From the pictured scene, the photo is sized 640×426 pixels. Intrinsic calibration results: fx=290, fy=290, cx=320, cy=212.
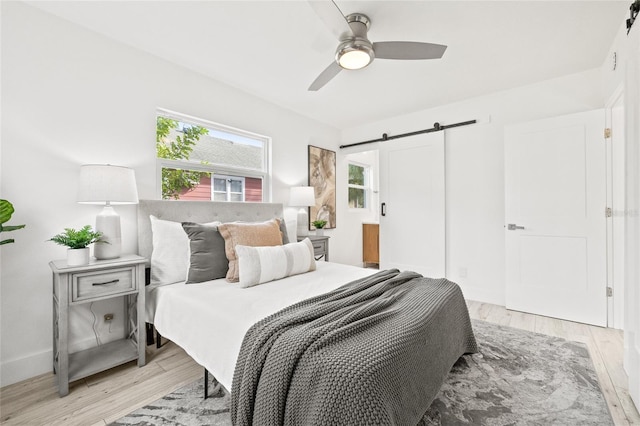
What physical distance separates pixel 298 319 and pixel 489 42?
8.71 ft

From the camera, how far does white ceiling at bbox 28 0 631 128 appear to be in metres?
2.00

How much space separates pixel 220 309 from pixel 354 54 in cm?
185

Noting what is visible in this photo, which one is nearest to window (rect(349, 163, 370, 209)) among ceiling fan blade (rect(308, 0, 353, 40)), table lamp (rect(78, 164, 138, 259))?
ceiling fan blade (rect(308, 0, 353, 40))

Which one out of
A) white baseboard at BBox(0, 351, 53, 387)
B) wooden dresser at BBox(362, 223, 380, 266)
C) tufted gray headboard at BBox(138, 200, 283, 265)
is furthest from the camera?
wooden dresser at BBox(362, 223, 380, 266)

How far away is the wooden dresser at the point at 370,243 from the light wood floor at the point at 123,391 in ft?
10.3

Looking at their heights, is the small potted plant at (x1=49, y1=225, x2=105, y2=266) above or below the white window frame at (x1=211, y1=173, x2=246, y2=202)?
below

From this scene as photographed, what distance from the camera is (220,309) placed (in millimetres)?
1582

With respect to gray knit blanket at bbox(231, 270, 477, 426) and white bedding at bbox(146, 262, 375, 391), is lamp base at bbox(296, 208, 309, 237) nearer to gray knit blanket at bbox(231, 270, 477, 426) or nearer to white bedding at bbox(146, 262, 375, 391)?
white bedding at bbox(146, 262, 375, 391)

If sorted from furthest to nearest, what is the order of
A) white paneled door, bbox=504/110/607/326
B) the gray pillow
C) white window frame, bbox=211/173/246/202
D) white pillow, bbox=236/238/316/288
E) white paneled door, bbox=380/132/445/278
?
white paneled door, bbox=380/132/445/278 → white window frame, bbox=211/173/246/202 → white paneled door, bbox=504/110/607/326 → the gray pillow → white pillow, bbox=236/238/316/288

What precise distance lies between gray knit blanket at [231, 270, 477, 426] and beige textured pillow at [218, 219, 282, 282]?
826 millimetres

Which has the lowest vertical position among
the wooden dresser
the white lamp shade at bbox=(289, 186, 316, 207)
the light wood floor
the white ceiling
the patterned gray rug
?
the light wood floor

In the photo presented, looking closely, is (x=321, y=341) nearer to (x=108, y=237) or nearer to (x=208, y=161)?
(x=108, y=237)

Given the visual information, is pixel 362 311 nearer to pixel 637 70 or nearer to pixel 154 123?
pixel 637 70

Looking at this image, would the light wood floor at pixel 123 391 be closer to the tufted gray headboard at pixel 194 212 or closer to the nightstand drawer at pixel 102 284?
the nightstand drawer at pixel 102 284
